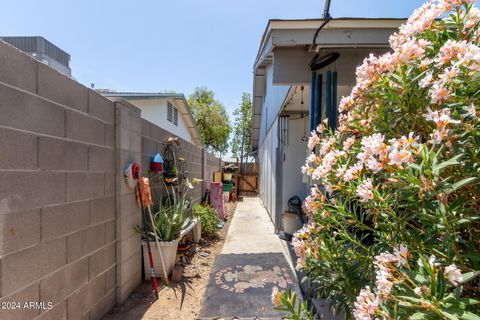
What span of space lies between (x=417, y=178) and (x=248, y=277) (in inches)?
121

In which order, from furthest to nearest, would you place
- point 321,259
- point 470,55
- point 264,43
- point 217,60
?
1. point 217,60
2. point 264,43
3. point 321,259
4. point 470,55

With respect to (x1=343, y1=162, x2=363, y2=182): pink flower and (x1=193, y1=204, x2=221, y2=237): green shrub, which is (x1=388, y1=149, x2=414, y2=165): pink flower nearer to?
(x1=343, y1=162, x2=363, y2=182): pink flower

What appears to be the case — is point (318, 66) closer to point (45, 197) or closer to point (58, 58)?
point (45, 197)

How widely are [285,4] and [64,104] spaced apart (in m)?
3.75

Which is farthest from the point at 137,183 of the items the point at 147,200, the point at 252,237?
the point at 252,237

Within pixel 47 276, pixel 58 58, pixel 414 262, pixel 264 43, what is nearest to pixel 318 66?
pixel 264 43

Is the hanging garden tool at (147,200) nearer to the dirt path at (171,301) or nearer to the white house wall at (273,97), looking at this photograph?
the dirt path at (171,301)

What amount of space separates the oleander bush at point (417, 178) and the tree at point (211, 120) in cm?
1924

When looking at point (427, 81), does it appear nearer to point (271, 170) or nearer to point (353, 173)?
point (353, 173)

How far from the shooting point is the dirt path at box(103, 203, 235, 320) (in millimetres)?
2594

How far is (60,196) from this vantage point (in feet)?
6.24

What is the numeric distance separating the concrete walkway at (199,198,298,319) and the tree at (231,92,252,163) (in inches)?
839

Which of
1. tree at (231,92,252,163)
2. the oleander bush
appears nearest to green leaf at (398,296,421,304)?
the oleander bush

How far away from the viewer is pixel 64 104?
199 cm
